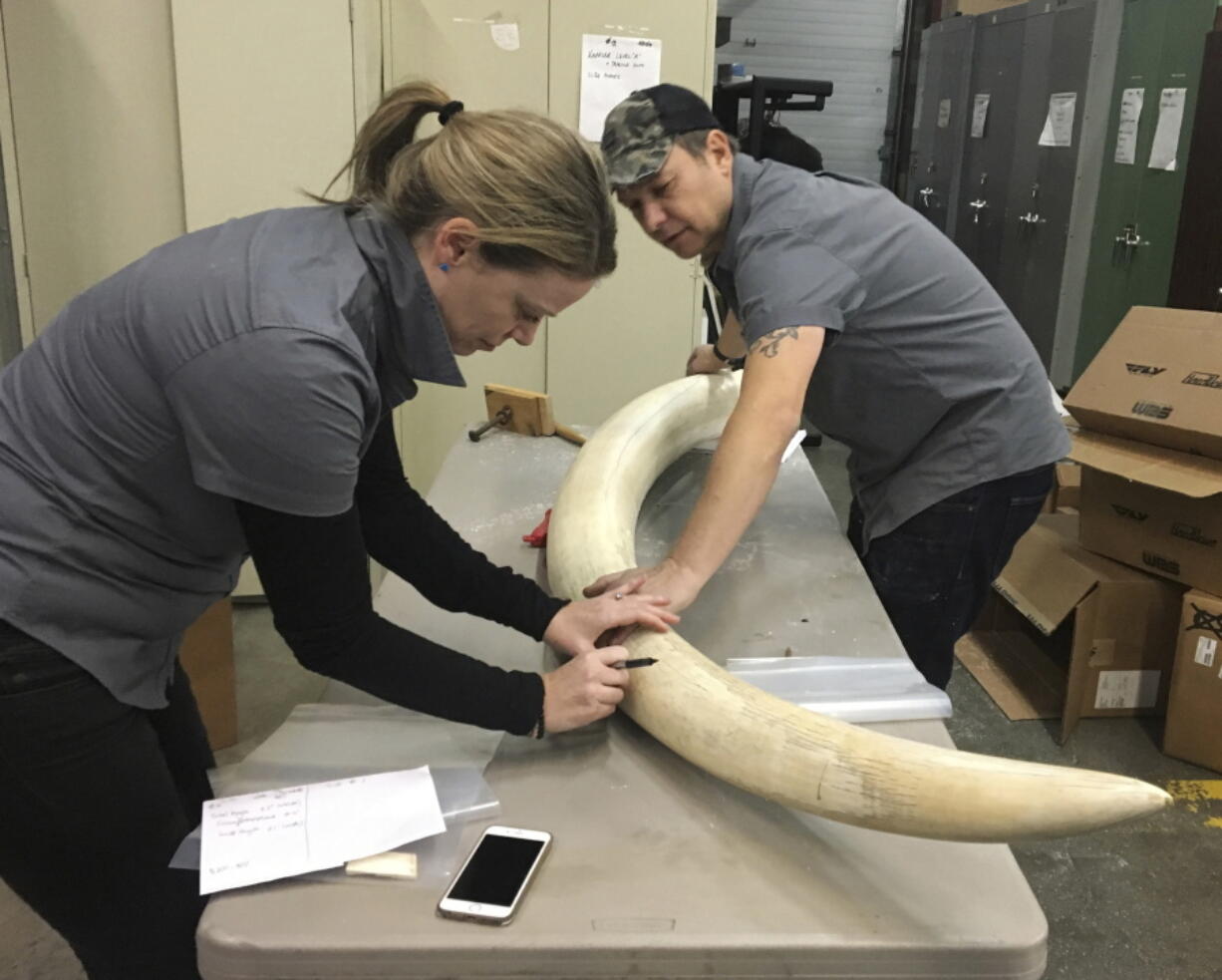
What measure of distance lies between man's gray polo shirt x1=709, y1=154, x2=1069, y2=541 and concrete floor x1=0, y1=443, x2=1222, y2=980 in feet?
3.16

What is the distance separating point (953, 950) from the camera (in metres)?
0.86

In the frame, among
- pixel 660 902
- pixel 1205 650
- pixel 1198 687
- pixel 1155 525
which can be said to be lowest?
pixel 1198 687

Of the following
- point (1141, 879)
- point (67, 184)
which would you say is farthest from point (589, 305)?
point (1141, 879)

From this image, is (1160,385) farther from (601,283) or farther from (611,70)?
(611,70)

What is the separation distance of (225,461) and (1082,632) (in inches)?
92.6

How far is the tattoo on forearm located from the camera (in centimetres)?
135

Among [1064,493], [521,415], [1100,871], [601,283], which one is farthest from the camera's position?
[1064,493]

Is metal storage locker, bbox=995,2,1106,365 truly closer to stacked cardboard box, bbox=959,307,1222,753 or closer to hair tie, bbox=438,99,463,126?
stacked cardboard box, bbox=959,307,1222,753

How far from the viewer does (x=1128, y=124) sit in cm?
424

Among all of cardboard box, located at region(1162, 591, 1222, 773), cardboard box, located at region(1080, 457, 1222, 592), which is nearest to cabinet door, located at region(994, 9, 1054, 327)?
cardboard box, located at region(1080, 457, 1222, 592)

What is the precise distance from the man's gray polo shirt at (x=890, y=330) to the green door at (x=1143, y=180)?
9.55 ft

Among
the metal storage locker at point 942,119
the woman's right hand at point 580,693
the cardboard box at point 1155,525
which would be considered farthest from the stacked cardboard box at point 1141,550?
the metal storage locker at point 942,119

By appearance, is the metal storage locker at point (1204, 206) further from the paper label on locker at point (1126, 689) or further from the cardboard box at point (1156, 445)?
the paper label on locker at point (1126, 689)

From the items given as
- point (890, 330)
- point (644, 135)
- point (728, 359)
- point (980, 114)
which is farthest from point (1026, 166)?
point (644, 135)
